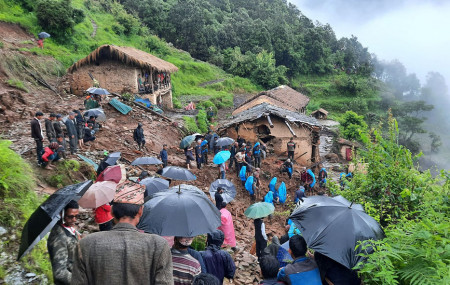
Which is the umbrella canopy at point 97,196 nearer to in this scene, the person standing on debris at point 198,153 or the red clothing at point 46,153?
the red clothing at point 46,153

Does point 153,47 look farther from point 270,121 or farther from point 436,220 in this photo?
point 436,220

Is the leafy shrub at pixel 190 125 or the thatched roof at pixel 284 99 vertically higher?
the thatched roof at pixel 284 99

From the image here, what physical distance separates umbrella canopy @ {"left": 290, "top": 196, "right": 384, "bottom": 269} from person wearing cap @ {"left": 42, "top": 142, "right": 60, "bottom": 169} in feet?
23.5

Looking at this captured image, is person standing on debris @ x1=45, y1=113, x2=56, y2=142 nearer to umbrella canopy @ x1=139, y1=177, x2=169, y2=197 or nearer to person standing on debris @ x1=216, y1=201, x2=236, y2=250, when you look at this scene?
umbrella canopy @ x1=139, y1=177, x2=169, y2=197

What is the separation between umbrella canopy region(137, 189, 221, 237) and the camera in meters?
4.19

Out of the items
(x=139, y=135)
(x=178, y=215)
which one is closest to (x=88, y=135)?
(x=139, y=135)

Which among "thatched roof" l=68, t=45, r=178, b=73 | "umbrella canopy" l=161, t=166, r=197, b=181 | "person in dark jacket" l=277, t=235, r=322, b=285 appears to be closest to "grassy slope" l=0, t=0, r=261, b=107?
"thatched roof" l=68, t=45, r=178, b=73

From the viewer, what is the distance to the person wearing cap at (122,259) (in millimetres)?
2400

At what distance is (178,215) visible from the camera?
4.41m

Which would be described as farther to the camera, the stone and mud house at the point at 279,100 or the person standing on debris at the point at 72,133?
the stone and mud house at the point at 279,100

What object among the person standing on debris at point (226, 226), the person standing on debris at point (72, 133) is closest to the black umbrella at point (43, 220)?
the person standing on debris at point (226, 226)

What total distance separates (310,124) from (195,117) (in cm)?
1033

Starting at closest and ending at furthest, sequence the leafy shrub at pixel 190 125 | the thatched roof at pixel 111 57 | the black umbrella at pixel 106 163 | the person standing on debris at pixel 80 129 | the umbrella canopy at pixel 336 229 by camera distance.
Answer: the umbrella canopy at pixel 336 229 → the black umbrella at pixel 106 163 → the person standing on debris at pixel 80 129 → the thatched roof at pixel 111 57 → the leafy shrub at pixel 190 125

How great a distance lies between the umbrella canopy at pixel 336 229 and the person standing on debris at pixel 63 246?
2.81 meters
